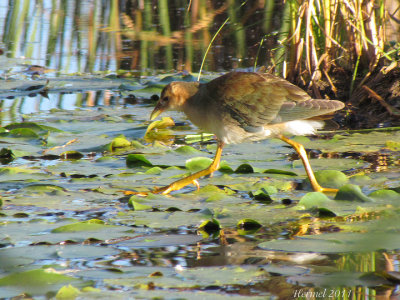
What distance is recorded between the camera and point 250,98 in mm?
4645

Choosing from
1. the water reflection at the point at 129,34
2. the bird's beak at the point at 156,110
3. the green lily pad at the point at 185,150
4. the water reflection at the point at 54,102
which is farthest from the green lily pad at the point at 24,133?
the water reflection at the point at 129,34

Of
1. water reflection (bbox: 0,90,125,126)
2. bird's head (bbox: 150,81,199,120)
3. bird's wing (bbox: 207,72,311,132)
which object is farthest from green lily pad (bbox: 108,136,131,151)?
water reflection (bbox: 0,90,125,126)

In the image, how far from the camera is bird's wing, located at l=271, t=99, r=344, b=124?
15.0 feet

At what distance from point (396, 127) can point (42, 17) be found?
8.47m

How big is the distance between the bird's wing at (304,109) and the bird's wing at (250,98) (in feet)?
0.11

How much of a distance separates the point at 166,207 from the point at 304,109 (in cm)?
126

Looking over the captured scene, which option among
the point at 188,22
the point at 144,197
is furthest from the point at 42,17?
the point at 144,197

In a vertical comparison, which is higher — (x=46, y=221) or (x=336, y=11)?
(x=336, y=11)

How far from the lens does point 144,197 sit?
13.3 feet

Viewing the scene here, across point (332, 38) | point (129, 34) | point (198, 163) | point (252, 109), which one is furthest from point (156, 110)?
point (129, 34)

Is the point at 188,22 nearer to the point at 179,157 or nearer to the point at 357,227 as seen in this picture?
the point at 179,157

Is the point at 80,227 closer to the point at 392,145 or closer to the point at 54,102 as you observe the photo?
the point at 392,145

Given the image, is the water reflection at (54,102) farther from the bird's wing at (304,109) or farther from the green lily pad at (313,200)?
the green lily pad at (313,200)

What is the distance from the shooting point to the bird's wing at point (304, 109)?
4.58 metres
